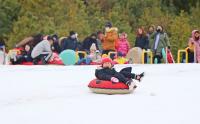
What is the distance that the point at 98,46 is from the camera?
54.0 ft

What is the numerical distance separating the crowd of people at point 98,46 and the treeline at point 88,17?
7.43 m

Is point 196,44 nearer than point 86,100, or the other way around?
point 86,100

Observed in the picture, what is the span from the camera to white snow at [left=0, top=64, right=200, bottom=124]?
7.96 metres

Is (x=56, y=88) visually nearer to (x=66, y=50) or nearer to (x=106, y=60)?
(x=106, y=60)

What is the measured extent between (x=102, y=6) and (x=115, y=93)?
69.6 feet

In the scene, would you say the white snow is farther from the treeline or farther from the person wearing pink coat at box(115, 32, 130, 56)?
the treeline

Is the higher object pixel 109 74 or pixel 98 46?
pixel 98 46

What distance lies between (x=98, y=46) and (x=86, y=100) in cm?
721

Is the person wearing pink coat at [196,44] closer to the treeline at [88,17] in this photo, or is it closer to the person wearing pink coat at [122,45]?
the person wearing pink coat at [122,45]

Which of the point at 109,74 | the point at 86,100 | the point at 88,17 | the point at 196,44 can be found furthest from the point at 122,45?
the point at 88,17

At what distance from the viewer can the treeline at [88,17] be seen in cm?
2481

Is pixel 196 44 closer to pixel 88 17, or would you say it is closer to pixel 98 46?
pixel 98 46

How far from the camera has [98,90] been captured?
397 inches

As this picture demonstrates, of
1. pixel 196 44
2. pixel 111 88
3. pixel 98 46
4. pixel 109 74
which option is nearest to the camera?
pixel 111 88
